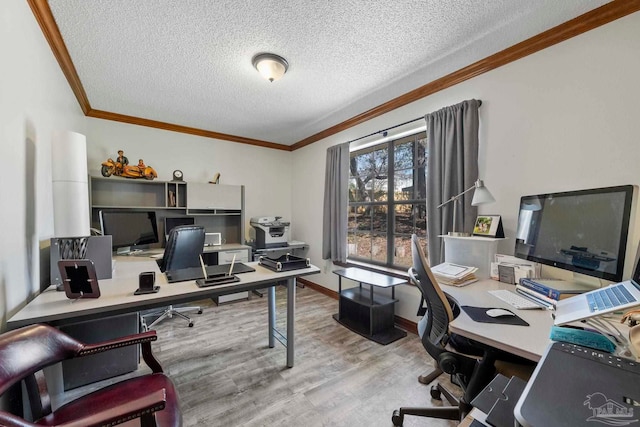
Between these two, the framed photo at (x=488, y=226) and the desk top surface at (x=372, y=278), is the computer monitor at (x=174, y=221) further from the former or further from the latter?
the framed photo at (x=488, y=226)

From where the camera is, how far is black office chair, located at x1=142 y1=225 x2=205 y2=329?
242 cm

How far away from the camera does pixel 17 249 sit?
1317 mm

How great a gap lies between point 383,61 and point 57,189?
8.06 feet

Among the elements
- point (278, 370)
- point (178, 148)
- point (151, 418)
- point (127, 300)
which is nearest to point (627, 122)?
point (151, 418)

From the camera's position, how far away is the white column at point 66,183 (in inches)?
60.9

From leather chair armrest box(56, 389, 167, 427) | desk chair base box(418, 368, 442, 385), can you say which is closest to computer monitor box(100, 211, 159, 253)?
leather chair armrest box(56, 389, 167, 427)

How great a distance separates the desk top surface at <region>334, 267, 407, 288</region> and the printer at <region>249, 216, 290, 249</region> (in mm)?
1362

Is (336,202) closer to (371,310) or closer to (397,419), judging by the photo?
(371,310)

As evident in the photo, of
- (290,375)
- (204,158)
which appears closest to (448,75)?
(290,375)

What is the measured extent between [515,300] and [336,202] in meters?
2.40

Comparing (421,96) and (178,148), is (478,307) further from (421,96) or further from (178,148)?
(178,148)

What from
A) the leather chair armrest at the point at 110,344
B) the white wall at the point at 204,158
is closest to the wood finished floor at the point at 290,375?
the leather chair armrest at the point at 110,344

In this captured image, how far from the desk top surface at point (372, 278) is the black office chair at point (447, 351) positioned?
3.46 feet

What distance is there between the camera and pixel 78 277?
1.34 meters
